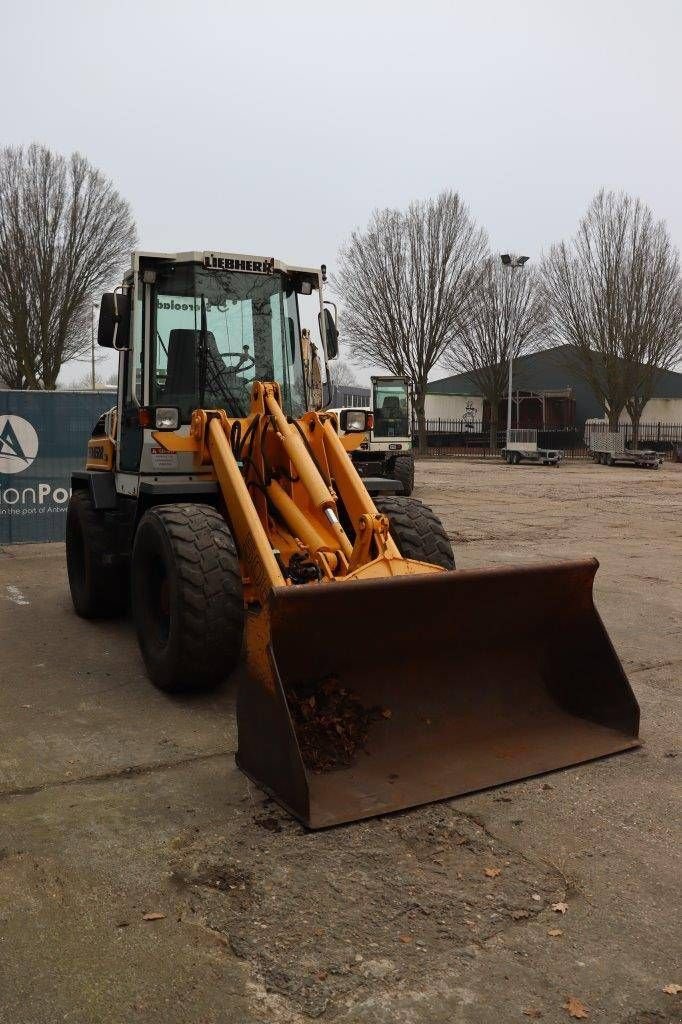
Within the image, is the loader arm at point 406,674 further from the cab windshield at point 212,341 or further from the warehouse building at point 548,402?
the warehouse building at point 548,402

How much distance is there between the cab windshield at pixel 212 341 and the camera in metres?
6.33

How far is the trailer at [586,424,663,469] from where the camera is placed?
35.4m

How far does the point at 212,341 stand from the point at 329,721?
3274mm

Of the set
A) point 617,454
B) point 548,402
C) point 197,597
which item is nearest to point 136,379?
point 197,597

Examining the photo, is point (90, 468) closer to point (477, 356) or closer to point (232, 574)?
point (232, 574)

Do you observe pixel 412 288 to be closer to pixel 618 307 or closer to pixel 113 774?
pixel 618 307

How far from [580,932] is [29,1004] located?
1.76 metres

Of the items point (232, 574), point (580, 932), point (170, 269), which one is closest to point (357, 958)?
point (580, 932)

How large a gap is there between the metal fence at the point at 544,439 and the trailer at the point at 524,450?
22.5ft

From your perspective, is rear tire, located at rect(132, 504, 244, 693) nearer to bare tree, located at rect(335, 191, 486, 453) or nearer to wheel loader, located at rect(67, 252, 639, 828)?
wheel loader, located at rect(67, 252, 639, 828)

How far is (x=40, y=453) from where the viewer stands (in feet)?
38.2

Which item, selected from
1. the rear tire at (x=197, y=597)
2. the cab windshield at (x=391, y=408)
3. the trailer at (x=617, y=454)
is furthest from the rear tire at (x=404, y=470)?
the trailer at (x=617, y=454)

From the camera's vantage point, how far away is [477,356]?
44656mm

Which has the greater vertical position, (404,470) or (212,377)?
(212,377)
